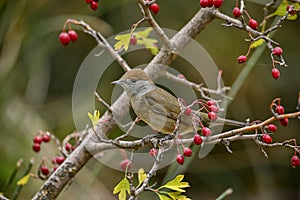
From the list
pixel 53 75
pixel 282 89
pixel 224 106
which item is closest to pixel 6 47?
pixel 53 75

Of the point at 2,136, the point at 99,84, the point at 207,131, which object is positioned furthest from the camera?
the point at 99,84

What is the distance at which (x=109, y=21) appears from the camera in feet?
11.1

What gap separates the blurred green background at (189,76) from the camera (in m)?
2.80

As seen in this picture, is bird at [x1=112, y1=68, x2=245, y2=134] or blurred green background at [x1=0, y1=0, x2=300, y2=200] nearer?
bird at [x1=112, y1=68, x2=245, y2=134]

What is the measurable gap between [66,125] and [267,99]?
4.06 feet

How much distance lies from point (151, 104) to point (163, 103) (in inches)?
2.1

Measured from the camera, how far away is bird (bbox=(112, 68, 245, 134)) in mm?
1626

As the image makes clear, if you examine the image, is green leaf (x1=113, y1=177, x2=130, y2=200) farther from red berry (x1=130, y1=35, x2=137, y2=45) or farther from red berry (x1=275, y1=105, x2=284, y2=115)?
red berry (x1=130, y1=35, x2=137, y2=45)

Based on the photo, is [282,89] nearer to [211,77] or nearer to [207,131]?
[211,77]

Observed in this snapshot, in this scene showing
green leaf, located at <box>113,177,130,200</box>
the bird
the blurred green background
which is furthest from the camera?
the blurred green background

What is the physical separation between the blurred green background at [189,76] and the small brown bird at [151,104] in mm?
1067

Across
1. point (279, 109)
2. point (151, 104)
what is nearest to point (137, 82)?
point (151, 104)

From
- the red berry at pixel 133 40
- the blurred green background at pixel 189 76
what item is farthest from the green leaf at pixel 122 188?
the blurred green background at pixel 189 76

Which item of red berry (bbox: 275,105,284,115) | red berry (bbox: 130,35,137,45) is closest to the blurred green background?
red berry (bbox: 130,35,137,45)
